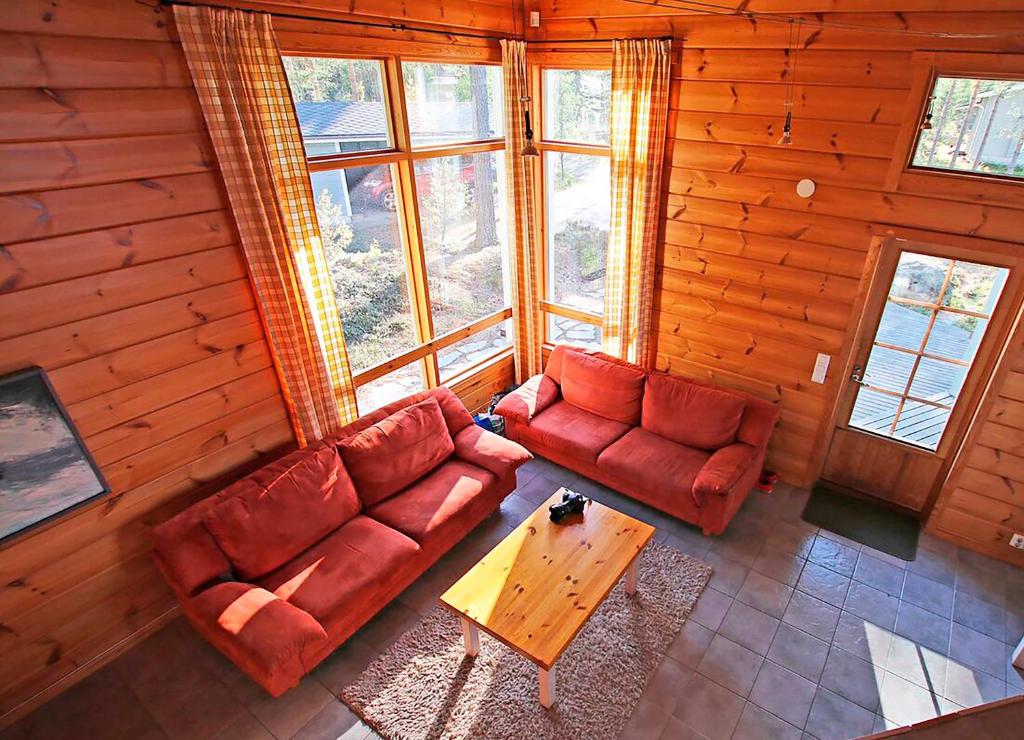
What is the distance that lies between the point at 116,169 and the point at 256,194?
594mm

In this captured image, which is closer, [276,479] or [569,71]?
[276,479]

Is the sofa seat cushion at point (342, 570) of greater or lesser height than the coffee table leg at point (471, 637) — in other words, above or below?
above

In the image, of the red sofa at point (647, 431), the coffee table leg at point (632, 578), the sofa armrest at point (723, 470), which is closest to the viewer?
the coffee table leg at point (632, 578)

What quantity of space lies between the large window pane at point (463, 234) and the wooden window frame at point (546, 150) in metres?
0.32

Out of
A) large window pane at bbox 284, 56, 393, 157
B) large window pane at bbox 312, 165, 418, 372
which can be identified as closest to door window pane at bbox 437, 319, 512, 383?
large window pane at bbox 312, 165, 418, 372

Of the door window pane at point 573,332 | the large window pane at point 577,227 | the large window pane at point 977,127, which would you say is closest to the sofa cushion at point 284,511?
the door window pane at point 573,332

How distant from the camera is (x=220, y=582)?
2.94 metres

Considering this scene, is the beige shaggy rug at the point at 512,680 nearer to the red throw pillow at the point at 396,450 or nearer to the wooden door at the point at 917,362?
the red throw pillow at the point at 396,450

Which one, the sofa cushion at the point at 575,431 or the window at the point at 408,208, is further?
the sofa cushion at the point at 575,431

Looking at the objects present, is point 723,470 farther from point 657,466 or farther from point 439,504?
point 439,504

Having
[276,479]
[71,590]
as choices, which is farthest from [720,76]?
[71,590]

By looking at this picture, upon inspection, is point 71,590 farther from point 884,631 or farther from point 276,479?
point 884,631

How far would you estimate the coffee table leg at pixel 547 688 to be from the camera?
261cm

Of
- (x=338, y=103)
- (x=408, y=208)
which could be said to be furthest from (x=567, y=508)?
(x=338, y=103)
